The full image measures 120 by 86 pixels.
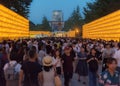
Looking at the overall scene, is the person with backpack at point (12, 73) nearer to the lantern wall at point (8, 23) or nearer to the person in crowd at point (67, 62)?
the person in crowd at point (67, 62)

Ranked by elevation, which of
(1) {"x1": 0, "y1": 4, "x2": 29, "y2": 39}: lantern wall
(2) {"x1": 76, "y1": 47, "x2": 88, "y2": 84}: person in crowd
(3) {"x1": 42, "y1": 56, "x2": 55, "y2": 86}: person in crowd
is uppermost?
(1) {"x1": 0, "y1": 4, "x2": 29, "y2": 39}: lantern wall

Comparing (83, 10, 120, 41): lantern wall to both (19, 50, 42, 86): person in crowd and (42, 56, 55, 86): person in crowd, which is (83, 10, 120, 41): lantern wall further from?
(42, 56, 55, 86): person in crowd

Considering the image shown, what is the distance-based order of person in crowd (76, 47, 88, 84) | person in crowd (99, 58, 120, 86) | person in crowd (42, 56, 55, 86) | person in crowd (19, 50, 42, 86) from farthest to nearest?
person in crowd (76, 47, 88, 84) → person in crowd (19, 50, 42, 86) → person in crowd (42, 56, 55, 86) → person in crowd (99, 58, 120, 86)

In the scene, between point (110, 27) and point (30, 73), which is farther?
point (110, 27)

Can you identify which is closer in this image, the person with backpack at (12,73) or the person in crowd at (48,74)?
the person in crowd at (48,74)

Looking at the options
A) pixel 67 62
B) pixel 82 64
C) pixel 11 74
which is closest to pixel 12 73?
pixel 11 74

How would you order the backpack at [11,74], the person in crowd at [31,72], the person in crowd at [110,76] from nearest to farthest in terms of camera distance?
the person in crowd at [110,76], the person in crowd at [31,72], the backpack at [11,74]

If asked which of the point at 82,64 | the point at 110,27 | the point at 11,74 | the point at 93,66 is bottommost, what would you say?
the point at 82,64

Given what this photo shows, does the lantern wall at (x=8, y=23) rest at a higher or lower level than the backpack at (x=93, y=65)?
higher

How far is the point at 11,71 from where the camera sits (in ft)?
37.0

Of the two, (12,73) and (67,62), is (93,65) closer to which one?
(67,62)

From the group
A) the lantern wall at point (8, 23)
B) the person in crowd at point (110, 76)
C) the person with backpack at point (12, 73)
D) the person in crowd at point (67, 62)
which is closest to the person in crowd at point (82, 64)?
the person in crowd at point (67, 62)

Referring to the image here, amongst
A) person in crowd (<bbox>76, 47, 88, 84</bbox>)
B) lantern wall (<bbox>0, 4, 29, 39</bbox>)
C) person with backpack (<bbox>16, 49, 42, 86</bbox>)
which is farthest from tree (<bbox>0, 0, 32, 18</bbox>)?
person with backpack (<bbox>16, 49, 42, 86</bbox>)

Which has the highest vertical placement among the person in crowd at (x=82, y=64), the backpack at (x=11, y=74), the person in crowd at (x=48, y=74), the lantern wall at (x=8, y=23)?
the lantern wall at (x=8, y=23)
